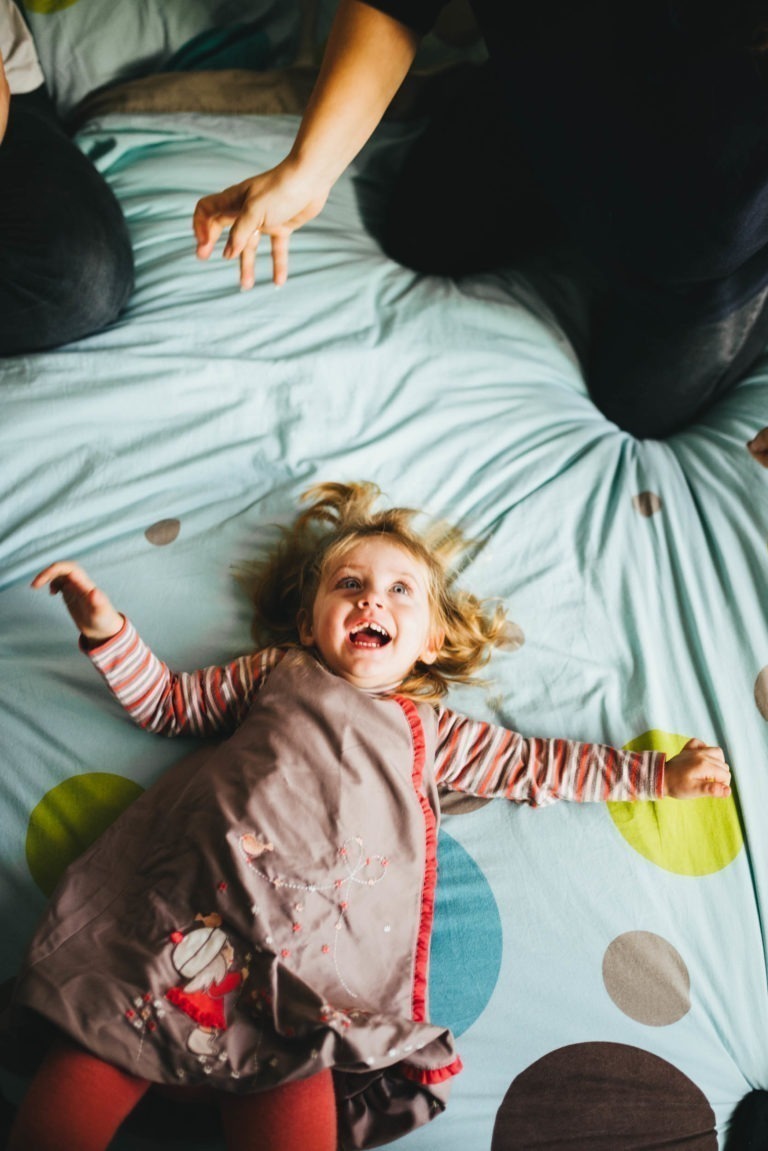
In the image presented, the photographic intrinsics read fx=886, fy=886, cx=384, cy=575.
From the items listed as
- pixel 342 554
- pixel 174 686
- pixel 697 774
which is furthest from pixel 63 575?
pixel 697 774

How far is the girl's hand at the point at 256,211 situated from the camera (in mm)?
796

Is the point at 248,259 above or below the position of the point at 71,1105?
above

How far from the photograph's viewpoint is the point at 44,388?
3.37 feet

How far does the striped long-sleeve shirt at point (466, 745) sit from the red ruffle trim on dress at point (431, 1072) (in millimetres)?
243

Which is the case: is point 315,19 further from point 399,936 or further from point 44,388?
point 399,936

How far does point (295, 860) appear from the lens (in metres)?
0.75

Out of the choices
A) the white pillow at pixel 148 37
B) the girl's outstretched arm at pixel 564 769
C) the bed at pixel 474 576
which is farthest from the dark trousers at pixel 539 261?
the girl's outstretched arm at pixel 564 769

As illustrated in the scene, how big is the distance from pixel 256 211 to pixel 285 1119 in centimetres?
75

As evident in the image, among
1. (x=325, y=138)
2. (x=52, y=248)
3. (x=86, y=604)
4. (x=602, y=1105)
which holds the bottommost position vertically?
(x=602, y=1105)

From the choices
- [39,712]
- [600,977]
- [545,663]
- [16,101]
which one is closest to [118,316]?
[16,101]

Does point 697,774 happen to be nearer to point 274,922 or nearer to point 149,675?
point 274,922

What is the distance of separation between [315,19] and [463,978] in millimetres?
1374

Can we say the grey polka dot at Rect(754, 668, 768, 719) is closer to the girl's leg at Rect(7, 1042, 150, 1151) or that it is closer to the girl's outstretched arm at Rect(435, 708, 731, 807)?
the girl's outstretched arm at Rect(435, 708, 731, 807)

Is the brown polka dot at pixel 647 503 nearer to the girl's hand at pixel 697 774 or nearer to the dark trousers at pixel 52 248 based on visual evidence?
the girl's hand at pixel 697 774
